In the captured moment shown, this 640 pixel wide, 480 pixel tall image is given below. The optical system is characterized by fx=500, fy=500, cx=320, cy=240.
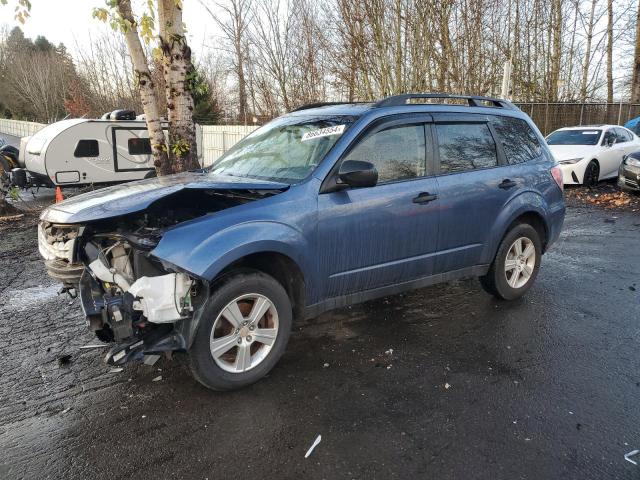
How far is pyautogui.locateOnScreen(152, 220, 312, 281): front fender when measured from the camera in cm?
296

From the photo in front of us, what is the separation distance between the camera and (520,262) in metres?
5.08

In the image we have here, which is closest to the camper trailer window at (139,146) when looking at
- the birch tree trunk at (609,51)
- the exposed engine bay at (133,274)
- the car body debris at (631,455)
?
the exposed engine bay at (133,274)

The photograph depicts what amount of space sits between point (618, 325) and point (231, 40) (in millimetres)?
24070

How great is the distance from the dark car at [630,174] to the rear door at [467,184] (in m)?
8.16

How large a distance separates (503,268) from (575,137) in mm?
10903

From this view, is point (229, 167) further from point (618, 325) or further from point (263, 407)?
point (618, 325)

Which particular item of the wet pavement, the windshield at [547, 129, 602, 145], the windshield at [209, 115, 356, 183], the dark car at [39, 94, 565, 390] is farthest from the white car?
the windshield at [209, 115, 356, 183]

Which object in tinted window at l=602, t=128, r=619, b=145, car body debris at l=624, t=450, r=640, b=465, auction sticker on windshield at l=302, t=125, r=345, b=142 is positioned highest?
auction sticker on windshield at l=302, t=125, r=345, b=142

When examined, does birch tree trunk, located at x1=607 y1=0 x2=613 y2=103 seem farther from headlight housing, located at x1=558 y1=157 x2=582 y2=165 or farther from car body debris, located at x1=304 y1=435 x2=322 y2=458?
car body debris, located at x1=304 y1=435 x2=322 y2=458

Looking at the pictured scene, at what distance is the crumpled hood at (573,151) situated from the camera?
42.2ft

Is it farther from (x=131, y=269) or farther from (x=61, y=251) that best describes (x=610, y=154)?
(x=61, y=251)

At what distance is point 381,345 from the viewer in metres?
4.08

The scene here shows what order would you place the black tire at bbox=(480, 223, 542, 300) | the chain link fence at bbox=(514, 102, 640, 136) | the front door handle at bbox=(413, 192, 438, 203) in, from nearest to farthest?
the front door handle at bbox=(413, 192, 438, 203) → the black tire at bbox=(480, 223, 542, 300) → the chain link fence at bbox=(514, 102, 640, 136)

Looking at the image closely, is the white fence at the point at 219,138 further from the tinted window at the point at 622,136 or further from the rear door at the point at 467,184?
the rear door at the point at 467,184
